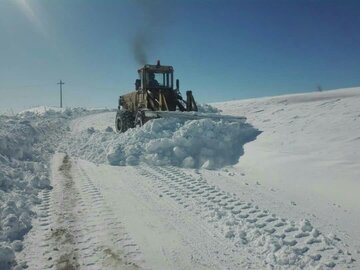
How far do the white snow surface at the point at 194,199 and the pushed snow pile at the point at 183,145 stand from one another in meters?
0.03

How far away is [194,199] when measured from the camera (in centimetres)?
662

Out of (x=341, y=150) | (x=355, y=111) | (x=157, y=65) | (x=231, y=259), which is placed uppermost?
(x=157, y=65)

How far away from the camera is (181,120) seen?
12.4 m

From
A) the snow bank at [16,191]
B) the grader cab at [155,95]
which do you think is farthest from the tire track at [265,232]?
the grader cab at [155,95]

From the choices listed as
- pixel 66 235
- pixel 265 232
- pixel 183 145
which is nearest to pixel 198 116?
pixel 183 145

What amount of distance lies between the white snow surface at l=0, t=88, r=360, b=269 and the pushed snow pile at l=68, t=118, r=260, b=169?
31mm

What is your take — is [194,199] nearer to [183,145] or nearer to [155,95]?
[183,145]

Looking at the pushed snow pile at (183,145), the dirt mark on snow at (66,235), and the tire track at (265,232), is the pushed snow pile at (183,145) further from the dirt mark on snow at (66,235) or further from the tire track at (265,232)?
the dirt mark on snow at (66,235)

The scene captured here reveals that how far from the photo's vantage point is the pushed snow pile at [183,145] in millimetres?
9984

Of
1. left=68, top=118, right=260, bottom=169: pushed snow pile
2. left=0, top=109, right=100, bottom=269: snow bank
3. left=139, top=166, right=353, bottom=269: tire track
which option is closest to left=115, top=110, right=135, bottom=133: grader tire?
left=0, top=109, right=100, bottom=269: snow bank

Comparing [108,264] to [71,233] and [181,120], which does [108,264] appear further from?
[181,120]

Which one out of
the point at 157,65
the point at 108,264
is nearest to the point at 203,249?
the point at 108,264

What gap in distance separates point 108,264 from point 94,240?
72 centimetres

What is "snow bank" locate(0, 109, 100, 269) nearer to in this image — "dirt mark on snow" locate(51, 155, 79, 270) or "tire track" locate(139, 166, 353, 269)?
"dirt mark on snow" locate(51, 155, 79, 270)
